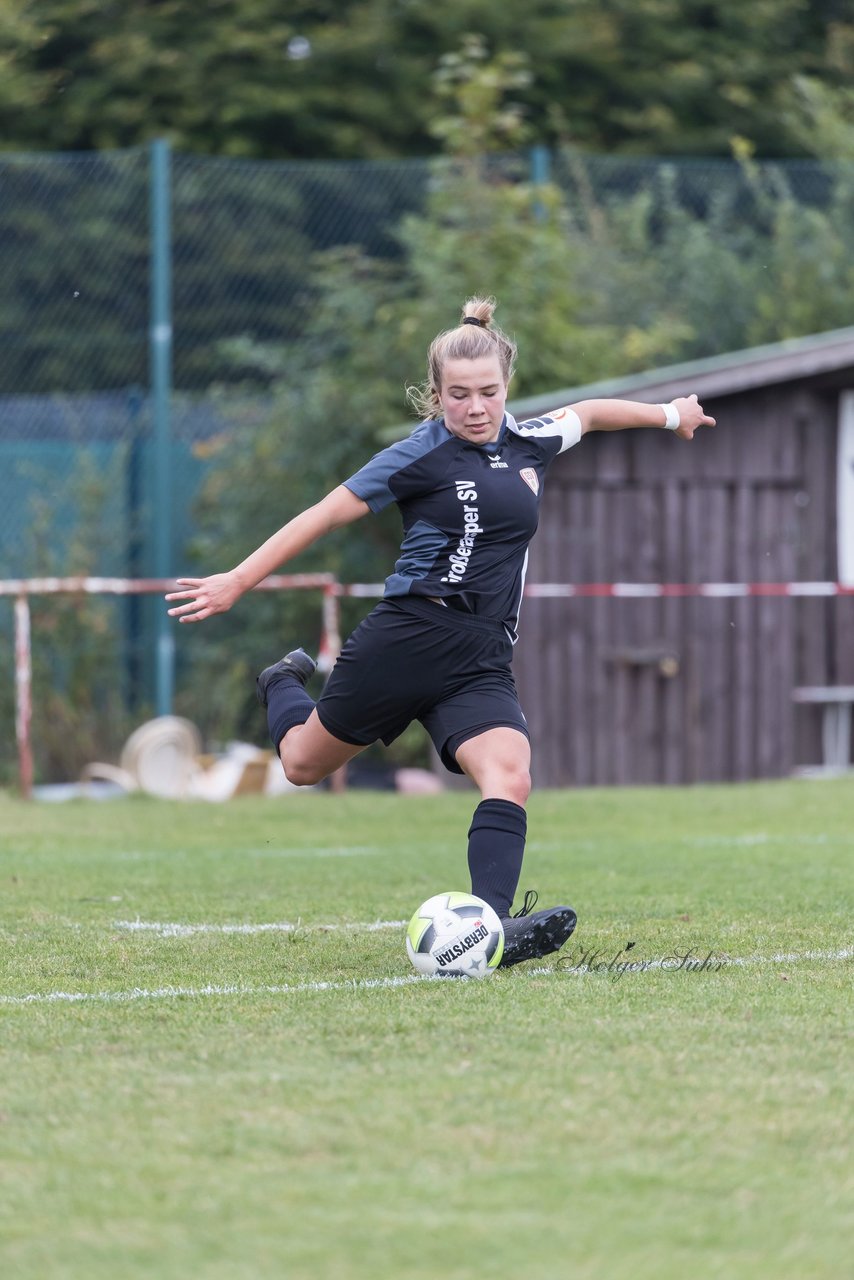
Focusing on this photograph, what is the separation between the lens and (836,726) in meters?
15.2

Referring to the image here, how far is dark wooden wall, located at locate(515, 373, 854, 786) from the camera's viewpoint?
46.1ft

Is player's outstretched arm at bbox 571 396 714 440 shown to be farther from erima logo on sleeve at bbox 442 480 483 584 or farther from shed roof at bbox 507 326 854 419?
shed roof at bbox 507 326 854 419

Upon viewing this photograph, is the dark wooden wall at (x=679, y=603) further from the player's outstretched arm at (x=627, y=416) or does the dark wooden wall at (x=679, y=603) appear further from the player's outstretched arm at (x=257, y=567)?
the player's outstretched arm at (x=257, y=567)

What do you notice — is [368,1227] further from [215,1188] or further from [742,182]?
[742,182]

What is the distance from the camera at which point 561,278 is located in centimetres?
1617

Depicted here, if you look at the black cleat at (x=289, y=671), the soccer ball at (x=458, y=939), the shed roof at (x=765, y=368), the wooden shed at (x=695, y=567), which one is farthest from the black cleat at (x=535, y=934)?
the shed roof at (x=765, y=368)

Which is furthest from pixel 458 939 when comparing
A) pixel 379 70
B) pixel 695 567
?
pixel 379 70

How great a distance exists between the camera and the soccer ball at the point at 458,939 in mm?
5137

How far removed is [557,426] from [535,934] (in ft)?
5.18

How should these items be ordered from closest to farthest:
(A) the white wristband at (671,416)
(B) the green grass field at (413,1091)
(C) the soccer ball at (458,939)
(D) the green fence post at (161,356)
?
(B) the green grass field at (413,1091) → (C) the soccer ball at (458,939) → (A) the white wristband at (671,416) → (D) the green fence post at (161,356)

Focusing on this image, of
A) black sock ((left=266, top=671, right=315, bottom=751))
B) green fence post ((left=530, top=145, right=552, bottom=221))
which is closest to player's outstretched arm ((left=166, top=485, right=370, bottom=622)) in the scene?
black sock ((left=266, top=671, right=315, bottom=751))

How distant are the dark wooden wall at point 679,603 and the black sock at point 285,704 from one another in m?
7.49

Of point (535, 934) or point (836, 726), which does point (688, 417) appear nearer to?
point (535, 934)

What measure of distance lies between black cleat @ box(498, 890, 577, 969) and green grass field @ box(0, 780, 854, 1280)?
51 mm
